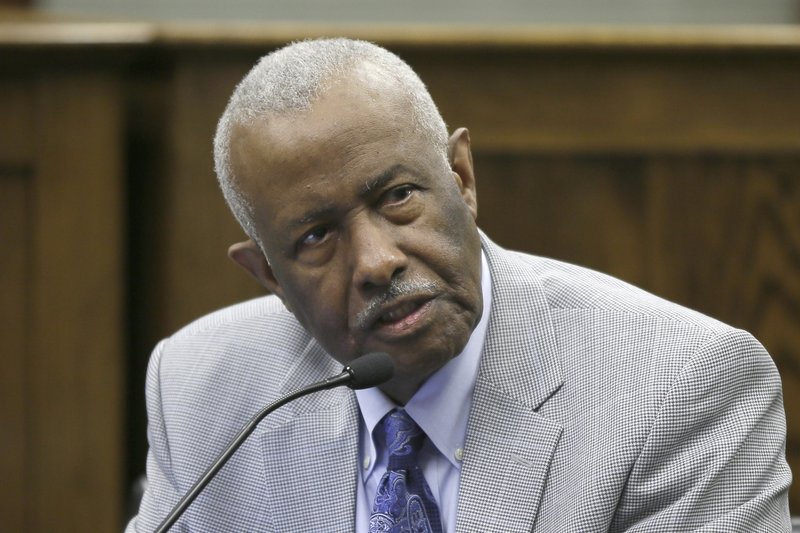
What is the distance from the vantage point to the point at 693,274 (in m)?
2.99

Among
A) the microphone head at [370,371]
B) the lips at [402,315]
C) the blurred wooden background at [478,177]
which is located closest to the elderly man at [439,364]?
the lips at [402,315]

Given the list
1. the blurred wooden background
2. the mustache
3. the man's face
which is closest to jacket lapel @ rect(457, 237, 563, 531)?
the man's face

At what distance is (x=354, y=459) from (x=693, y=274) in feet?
4.34

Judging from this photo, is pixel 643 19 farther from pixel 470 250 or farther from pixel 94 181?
pixel 470 250

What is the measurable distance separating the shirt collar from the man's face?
0.21ft

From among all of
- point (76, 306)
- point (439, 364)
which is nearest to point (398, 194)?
point (439, 364)

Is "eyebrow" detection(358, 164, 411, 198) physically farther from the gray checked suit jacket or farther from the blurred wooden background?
the blurred wooden background

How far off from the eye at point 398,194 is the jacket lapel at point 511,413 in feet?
0.95

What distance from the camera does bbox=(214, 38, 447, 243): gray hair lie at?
1.82 meters

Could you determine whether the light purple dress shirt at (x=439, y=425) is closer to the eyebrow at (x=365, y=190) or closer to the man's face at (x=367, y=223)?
the man's face at (x=367, y=223)

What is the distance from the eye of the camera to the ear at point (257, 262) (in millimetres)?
2025

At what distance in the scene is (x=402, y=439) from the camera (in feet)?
6.29

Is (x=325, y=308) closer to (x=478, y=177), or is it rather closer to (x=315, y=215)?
(x=315, y=215)

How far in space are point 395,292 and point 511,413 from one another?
0.29 metres
